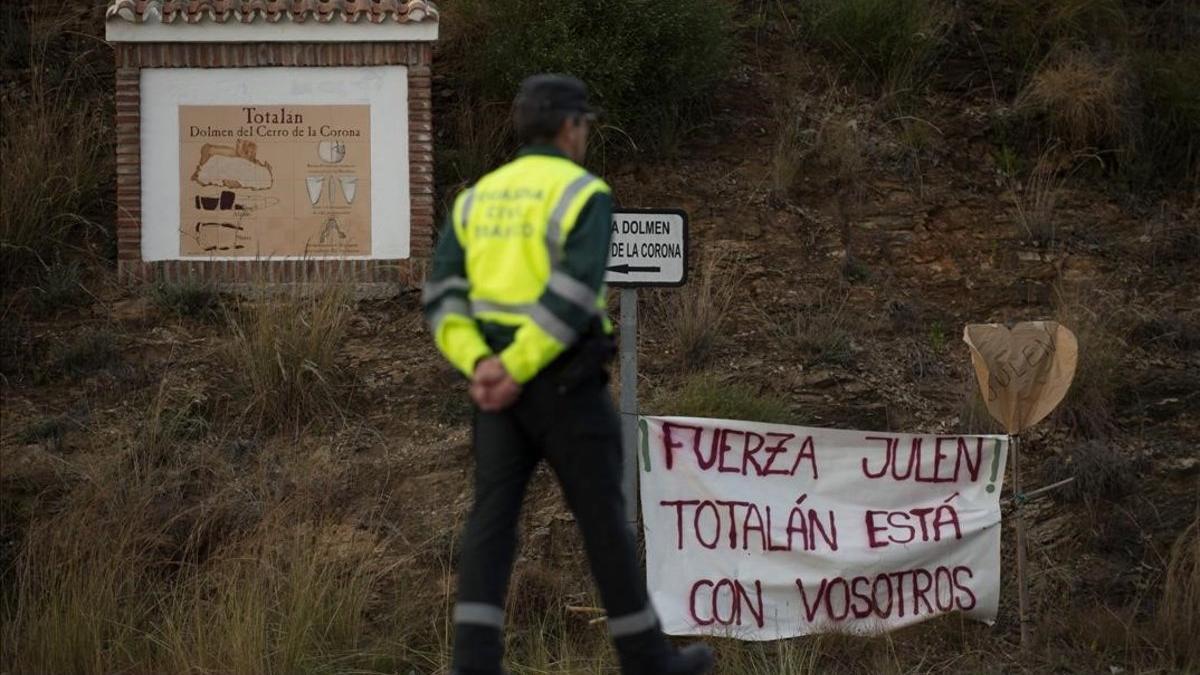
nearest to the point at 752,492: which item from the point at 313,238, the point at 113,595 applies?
the point at 113,595

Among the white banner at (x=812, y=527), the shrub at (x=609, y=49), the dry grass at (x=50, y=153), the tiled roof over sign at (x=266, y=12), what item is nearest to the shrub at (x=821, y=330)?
the shrub at (x=609, y=49)

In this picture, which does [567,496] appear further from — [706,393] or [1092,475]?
[1092,475]

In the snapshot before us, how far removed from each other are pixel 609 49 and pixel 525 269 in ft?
25.2

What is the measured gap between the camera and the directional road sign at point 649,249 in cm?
686

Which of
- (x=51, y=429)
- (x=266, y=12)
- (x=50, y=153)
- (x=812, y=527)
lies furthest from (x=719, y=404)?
(x=50, y=153)

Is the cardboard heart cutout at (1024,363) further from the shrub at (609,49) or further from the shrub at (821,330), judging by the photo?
the shrub at (609,49)

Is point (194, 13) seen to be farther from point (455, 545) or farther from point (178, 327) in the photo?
point (455, 545)

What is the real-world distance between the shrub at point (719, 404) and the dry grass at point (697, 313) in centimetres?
75

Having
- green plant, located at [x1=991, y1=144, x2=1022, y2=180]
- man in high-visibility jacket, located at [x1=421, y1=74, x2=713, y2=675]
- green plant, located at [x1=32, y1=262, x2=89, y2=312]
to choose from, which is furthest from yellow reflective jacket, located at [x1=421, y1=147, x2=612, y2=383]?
green plant, located at [x1=991, y1=144, x2=1022, y2=180]

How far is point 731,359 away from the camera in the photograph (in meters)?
10.3

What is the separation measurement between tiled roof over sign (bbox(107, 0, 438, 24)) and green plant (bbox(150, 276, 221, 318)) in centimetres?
203

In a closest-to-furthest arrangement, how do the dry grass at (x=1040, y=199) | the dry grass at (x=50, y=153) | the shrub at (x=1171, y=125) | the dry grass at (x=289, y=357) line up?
the dry grass at (x=289, y=357) → the dry grass at (x=50, y=153) → the dry grass at (x=1040, y=199) → the shrub at (x=1171, y=125)

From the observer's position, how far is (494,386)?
4.45 metres

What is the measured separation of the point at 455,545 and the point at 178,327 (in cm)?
360
